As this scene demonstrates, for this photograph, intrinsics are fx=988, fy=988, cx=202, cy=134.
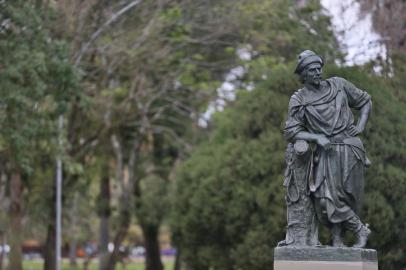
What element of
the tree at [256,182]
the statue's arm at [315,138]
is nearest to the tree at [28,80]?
the tree at [256,182]

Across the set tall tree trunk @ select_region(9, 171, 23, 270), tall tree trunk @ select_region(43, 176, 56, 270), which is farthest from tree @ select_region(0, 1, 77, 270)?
tall tree trunk @ select_region(43, 176, 56, 270)

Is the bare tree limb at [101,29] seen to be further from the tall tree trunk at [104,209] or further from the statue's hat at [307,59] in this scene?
the statue's hat at [307,59]

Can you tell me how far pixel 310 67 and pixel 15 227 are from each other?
17.4m

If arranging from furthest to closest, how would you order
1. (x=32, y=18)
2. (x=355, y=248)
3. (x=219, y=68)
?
(x=219, y=68), (x=32, y=18), (x=355, y=248)

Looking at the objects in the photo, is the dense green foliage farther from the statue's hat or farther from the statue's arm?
the statue's hat

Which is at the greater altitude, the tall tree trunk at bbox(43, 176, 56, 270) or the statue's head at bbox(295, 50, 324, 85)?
the statue's head at bbox(295, 50, 324, 85)

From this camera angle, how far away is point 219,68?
103 ft

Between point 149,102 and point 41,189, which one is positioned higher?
point 149,102

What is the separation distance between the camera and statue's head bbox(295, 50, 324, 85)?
39.9 ft

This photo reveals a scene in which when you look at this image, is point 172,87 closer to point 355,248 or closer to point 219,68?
point 219,68

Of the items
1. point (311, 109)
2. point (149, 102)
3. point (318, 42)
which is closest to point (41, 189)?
point (149, 102)

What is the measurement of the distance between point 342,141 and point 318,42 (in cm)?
1442

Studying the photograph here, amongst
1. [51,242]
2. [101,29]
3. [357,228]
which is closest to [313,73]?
[357,228]

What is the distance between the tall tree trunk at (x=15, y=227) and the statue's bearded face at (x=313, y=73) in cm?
1714
